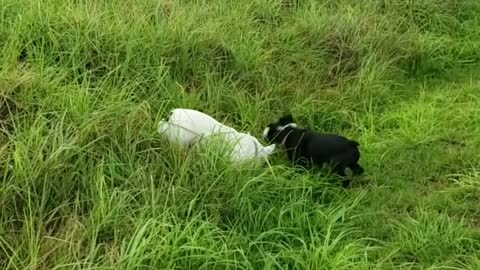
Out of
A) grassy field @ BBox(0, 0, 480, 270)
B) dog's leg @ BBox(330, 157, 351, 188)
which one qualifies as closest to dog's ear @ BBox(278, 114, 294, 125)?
grassy field @ BBox(0, 0, 480, 270)

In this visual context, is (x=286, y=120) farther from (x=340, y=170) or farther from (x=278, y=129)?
(x=340, y=170)

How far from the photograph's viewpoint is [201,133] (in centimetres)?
405

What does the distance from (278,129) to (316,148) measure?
40 cm

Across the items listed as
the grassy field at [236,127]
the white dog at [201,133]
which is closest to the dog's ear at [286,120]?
the grassy field at [236,127]

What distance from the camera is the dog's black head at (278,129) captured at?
4.42m

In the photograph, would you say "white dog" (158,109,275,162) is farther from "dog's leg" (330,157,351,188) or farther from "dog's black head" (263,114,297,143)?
"dog's leg" (330,157,351,188)

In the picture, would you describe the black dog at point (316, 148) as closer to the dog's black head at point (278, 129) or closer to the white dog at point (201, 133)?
the dog's black head at point (278, 129)

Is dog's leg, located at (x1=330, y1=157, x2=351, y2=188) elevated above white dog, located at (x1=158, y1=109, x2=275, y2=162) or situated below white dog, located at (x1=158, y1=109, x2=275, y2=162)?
below

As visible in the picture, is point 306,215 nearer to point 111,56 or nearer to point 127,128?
point 127,128

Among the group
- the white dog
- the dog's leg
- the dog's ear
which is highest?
the white dog

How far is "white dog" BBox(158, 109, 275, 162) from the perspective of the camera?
397 centimetres

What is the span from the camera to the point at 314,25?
5.89 meters

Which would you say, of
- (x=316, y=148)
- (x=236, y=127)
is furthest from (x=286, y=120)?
(x=316, y=148)

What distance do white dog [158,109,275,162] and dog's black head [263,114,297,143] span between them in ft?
0.65
